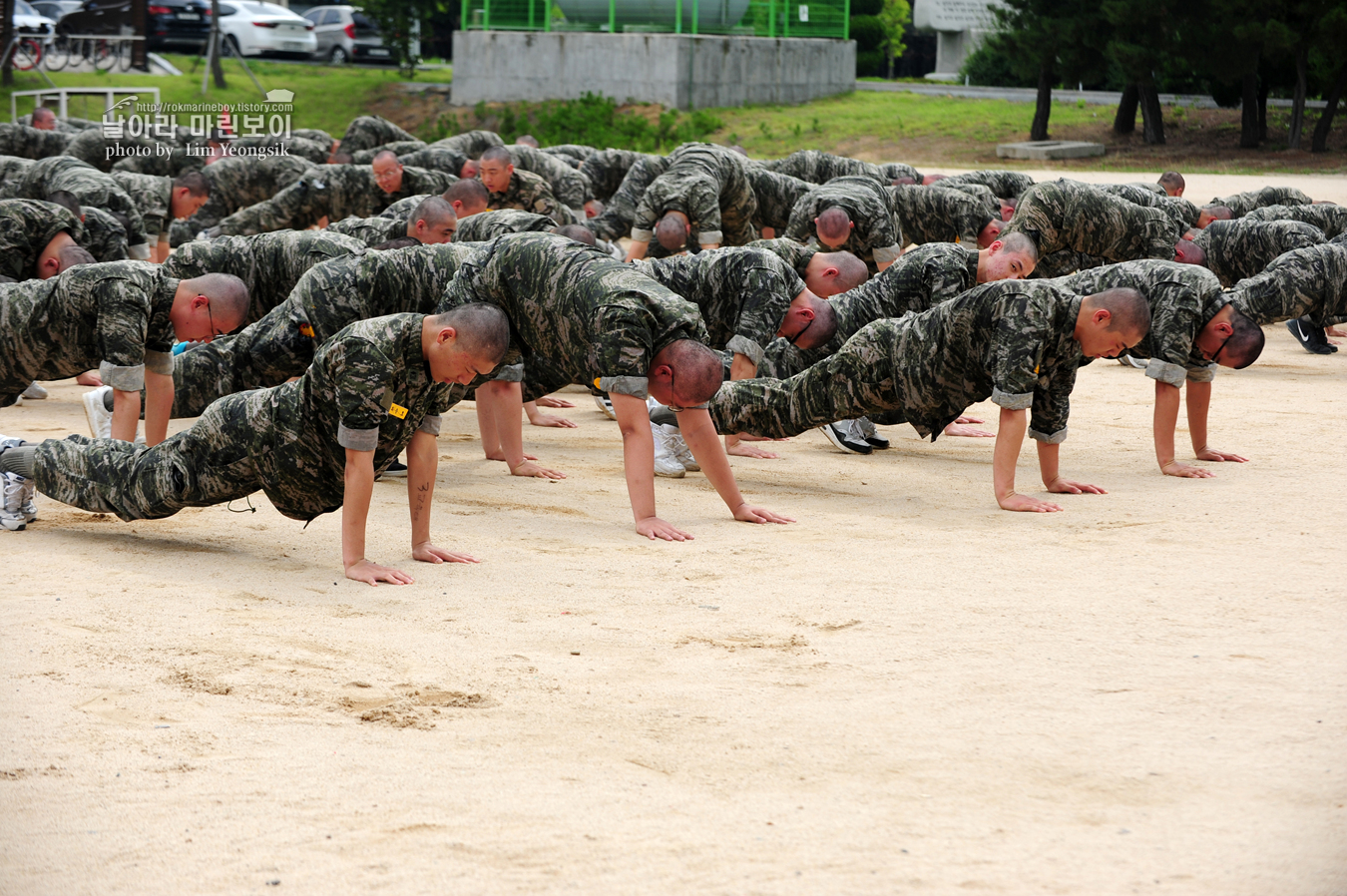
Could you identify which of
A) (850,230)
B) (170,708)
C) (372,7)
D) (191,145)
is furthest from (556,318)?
(372,7)

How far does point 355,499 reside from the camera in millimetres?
4441

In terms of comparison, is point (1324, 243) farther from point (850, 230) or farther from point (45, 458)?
point (45, 458)

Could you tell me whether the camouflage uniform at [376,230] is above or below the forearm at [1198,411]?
above

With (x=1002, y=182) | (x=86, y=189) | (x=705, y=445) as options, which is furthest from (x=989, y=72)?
(x=705, y=445)

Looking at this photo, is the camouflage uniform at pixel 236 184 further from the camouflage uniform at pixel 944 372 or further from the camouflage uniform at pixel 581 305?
the camouflage uniform at pixel 581 305

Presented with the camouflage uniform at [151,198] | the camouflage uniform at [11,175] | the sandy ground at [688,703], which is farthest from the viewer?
the camouflage uniform at [151,198]

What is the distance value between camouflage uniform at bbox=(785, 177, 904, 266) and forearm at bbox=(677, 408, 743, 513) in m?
4.20

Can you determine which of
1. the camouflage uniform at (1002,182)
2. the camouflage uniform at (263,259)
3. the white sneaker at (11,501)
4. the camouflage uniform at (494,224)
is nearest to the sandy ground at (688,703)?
the white sneaker at (11,501)

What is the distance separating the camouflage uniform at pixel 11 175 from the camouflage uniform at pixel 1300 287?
30.3ft

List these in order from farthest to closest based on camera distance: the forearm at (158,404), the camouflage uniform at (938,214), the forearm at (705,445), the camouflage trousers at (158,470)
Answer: the camouflage uniform at (938,214) < the forearm at (158,404) < the forearm at (705,445) < the camouflage trousers at (158,470)

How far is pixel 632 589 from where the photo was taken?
15.0 ft

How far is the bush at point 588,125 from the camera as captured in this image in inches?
915

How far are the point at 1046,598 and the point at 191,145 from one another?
13581 millimetres

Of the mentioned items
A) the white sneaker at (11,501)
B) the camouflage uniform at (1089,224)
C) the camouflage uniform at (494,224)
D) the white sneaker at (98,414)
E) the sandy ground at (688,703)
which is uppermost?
the camouflage uniform at (1089,224)
